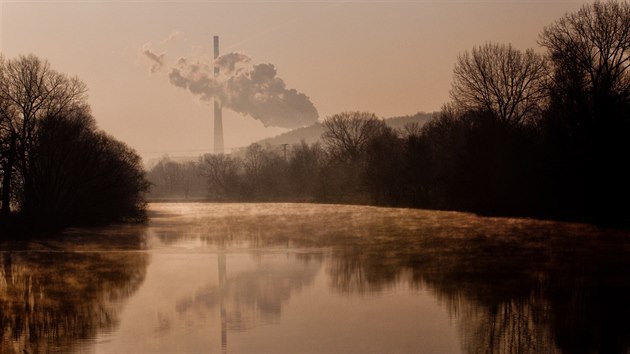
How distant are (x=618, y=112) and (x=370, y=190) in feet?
146

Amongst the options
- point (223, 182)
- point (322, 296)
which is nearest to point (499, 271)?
point (322, 296)

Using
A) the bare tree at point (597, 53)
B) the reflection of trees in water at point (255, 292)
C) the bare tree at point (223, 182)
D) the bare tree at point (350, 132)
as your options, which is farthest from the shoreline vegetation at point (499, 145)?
the bare tree at point (223, 182)

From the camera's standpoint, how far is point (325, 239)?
37281 mm

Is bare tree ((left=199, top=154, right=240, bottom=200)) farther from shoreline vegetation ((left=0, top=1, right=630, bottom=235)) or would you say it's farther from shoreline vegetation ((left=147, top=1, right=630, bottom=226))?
shoreline vegetation ((left=0, top=1, right=630, bottom=235))

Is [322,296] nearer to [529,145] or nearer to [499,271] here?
[499,271]

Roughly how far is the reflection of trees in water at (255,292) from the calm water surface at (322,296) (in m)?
0.05

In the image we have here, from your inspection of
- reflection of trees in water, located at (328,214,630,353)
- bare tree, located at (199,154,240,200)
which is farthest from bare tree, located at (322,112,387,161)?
reflection of trees in water, located at (328,214,630,353)

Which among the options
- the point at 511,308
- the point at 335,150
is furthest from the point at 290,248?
the point at 335,150

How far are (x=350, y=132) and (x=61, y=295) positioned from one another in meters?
90.3

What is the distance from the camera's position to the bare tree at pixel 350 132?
336 ft

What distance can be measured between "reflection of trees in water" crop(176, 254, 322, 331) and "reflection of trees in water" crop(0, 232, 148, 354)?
8.05 ft

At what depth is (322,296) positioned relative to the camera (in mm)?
19219

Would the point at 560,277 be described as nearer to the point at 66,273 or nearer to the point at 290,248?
the point at 290,248

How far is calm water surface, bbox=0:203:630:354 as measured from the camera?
44.8 ft
